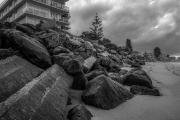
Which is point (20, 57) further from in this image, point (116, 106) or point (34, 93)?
point (116, 106)

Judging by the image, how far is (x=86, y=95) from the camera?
17.2ft

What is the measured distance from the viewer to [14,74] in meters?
4.32

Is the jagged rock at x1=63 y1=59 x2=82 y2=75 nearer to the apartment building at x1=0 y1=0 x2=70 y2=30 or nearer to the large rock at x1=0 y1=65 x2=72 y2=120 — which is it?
the large rock at x1=0 y1=65 x2=72 y2=120

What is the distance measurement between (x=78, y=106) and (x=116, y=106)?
1.59m

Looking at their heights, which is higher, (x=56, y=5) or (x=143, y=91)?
(x=56, y=5)

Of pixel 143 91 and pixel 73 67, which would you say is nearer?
pixel 73 67

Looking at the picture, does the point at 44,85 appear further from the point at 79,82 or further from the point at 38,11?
the point at 38,11

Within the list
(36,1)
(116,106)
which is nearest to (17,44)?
(116,106)

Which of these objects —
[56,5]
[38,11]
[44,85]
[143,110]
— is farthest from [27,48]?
[56,5]

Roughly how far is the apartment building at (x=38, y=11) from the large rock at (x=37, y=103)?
31433 mm

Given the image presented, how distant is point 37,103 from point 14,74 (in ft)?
4.86

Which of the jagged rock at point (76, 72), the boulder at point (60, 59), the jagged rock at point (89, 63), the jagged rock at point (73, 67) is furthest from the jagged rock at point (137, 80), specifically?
the boulder at point (60, 59)

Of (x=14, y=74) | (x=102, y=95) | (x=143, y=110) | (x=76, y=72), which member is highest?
(x=14, y=74)

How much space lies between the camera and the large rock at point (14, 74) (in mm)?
3778
